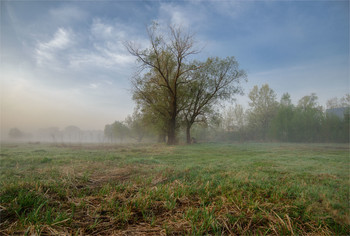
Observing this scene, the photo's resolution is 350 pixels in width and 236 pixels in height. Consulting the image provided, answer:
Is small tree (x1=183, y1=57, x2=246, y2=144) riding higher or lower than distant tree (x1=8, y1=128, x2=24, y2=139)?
higher

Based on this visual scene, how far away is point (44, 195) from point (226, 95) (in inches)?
982

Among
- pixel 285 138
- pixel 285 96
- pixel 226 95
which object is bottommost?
pixel 285 138

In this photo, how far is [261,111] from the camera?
1896 inches

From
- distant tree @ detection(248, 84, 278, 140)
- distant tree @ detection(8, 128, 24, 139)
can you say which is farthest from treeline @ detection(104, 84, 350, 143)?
distant tree @ detection(8, 128, 24, 139)

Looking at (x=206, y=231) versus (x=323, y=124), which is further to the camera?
(x=323, y=124)

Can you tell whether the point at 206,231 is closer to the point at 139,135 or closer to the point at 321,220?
the point at 321,220

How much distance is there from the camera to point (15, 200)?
1.80 meters

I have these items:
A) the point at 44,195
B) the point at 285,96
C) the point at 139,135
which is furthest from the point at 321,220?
the point at 139,135

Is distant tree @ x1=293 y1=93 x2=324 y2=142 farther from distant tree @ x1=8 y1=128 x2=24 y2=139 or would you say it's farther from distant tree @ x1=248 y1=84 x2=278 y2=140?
distant tree @ x1=8 y1=128 x2=24 y2=139

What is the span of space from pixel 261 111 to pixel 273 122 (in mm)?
6529

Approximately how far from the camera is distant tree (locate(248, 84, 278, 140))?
4581cm

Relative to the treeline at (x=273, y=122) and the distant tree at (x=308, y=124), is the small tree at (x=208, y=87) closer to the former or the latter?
the treeline at (x=273, y=122)

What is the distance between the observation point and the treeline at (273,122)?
3196 centimetres

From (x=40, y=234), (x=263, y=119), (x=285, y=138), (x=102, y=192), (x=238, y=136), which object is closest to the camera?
(x=40, y=234)
